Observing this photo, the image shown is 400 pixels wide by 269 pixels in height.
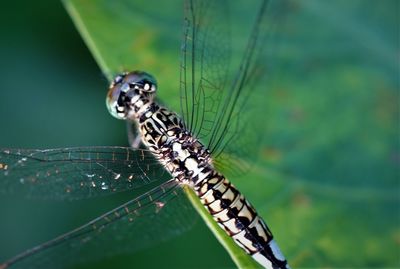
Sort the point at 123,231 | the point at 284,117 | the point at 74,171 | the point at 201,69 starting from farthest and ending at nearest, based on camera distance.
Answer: the point at 284,117 → the point at 201,69 → the point at 123,231 → the point at 74,171

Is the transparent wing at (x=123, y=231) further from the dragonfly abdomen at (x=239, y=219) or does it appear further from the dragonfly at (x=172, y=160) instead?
the dragonfly abdomen at (x=239, y=219)

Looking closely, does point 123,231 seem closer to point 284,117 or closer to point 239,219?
point 239,219

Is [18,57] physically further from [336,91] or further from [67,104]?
[336,91]

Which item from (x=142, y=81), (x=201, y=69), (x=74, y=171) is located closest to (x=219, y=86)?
(x=201, y=69)

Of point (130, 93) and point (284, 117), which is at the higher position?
point (130, 93)

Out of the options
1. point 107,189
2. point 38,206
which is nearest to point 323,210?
point 107,189
